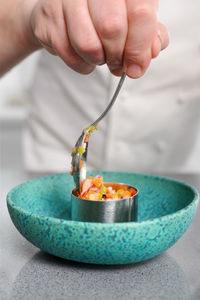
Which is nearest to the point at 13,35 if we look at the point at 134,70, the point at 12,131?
the point at 134,70

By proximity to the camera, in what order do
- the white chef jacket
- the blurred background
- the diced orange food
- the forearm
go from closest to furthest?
the diced orange food, the forearm, the white chef jacket, the blurred background

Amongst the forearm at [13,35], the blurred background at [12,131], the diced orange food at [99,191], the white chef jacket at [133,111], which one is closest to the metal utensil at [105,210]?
the diced orange food at [99,191]

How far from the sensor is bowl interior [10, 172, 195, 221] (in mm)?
926

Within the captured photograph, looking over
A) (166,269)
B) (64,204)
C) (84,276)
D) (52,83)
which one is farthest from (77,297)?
(52,83)

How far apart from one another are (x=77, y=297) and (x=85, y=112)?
111cm

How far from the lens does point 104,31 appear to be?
711 millimetres

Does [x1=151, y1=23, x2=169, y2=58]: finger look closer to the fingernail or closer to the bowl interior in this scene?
the fingernail

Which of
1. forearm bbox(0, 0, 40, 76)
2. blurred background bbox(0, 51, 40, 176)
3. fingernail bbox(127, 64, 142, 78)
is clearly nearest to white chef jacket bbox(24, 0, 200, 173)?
forearm bbox(0, 0, 40, 76)

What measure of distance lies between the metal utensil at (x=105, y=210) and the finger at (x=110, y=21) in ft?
0.89

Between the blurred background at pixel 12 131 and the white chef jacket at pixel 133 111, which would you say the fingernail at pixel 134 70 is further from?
the blurred background at pixel 12 131

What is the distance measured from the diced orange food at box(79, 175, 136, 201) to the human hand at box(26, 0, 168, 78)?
235mm

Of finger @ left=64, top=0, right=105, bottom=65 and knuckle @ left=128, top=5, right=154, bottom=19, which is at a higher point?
knuckle @ left=128, top=5, right=154, bottom=19

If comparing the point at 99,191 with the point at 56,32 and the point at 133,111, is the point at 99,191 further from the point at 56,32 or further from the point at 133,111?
the point at 133,111

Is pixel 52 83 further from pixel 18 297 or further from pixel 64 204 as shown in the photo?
pixel 18 297
